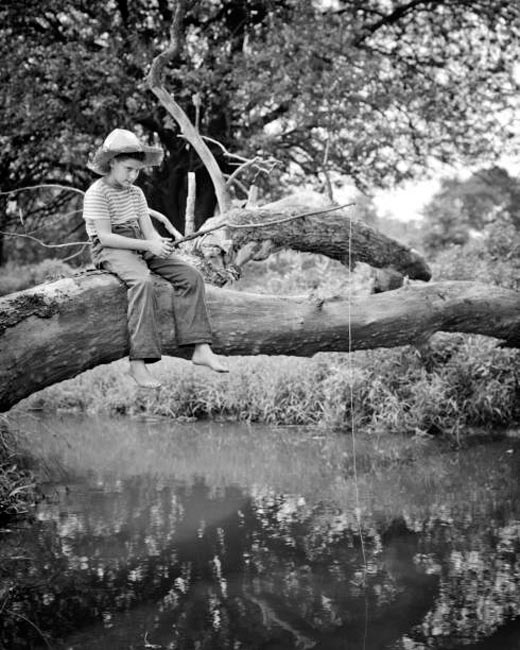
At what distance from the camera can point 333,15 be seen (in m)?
13.8

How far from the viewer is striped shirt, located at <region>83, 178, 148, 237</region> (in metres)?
4.59

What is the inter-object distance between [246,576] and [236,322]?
1.46m

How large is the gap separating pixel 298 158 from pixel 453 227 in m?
7.56

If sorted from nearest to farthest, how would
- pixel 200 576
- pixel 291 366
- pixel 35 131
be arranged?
pixel 200 576, pixel 291 366, pixel 35 131

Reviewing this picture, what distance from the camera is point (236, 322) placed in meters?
5.05

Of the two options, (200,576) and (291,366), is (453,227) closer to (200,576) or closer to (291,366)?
(291,366)

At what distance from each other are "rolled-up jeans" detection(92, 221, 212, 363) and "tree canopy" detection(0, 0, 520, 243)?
8590mm

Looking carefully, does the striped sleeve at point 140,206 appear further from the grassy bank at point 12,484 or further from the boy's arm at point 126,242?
the grassy bank at point 12,484

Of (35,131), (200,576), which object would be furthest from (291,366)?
(35,131)

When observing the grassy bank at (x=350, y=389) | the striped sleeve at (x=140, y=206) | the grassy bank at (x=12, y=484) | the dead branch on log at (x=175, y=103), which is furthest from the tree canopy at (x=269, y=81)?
the striped sleeve at (x=140, y=206)

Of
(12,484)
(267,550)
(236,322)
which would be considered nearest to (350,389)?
(12,484)

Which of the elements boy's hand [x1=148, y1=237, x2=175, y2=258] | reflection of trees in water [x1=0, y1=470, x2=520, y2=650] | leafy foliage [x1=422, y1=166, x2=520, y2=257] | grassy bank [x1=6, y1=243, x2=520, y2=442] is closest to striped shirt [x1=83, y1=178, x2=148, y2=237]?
boy's hand [x1=148, y1=237, x2=175, y2=258]

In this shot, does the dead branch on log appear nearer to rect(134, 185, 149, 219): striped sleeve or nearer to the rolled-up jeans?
rect(134, 185, 149, 219): striped sleeve

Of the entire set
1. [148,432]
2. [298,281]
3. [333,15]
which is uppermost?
[333,15]
